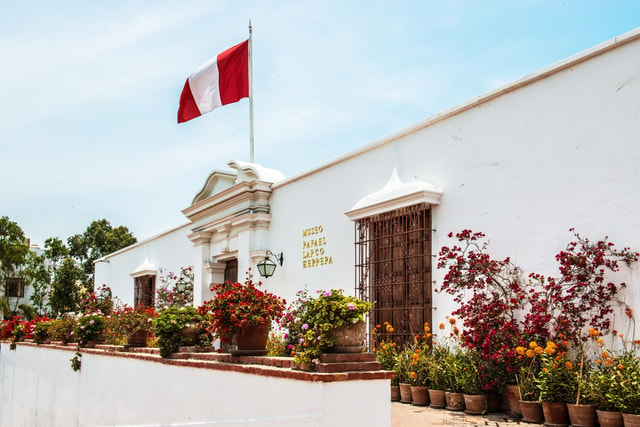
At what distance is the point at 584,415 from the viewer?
5371mm

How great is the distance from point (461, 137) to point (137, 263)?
13.9m

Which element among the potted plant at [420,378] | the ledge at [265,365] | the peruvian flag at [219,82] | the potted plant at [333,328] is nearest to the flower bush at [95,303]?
the ledge at [265,365]

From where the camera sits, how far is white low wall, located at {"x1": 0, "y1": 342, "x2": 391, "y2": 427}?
4668 mm

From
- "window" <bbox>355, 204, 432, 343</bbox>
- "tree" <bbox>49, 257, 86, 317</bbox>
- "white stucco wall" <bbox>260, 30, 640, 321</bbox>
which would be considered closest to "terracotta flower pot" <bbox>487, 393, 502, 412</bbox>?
"white stucco wall" <bbox>260, 30, 640, 321</bbox>

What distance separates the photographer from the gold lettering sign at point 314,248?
10.2 metres

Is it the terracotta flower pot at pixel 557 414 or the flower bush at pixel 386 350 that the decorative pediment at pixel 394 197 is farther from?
the terracotta flower pot at pixel 557 414

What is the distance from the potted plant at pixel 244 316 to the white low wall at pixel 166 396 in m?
0.47

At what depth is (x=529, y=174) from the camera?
6805mm

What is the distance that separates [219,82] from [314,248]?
535 centimetres

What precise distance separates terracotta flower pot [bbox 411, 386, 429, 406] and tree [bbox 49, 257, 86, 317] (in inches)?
1063

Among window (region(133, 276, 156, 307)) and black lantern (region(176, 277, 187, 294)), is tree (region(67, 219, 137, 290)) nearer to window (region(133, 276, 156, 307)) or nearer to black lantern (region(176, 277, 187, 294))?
window (region(133, 276, 156, 307))

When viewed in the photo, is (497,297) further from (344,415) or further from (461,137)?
(344,415)

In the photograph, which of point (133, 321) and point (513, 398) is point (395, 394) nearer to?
point (513, 398)

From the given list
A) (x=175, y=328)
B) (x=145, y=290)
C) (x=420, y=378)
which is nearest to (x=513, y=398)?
(x=420, y=378)
